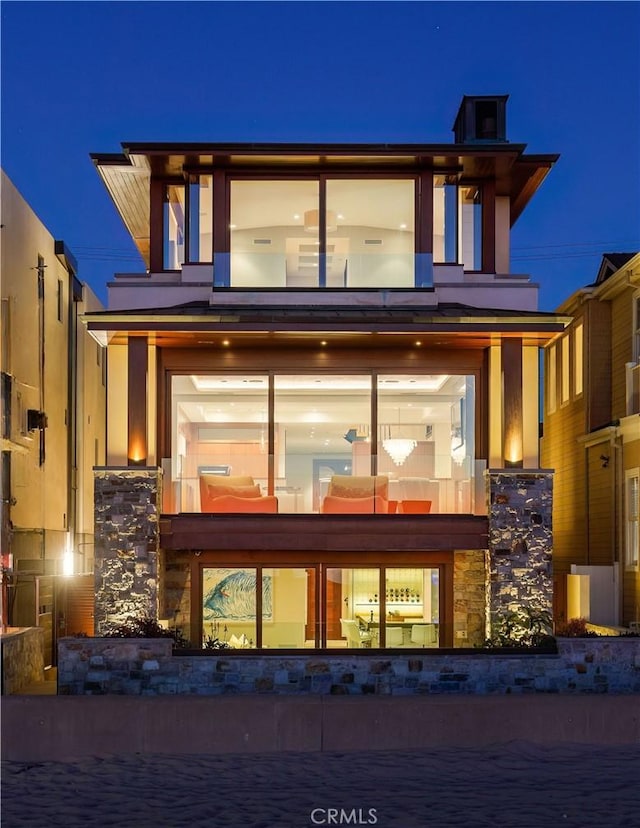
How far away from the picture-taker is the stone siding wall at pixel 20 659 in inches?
527

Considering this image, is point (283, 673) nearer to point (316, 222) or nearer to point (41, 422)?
point (316, 222)

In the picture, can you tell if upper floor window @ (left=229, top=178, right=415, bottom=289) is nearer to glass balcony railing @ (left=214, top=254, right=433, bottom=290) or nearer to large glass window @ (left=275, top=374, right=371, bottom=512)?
glass balcony railing @ (left=214, top=254, right=433, bottom=290)

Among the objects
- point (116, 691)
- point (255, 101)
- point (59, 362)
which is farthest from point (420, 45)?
point (116, 691)

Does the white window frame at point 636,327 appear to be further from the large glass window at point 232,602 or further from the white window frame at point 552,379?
the large glass window at point 232,602

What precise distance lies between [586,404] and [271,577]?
761cm

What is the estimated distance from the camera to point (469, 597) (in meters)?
17.3

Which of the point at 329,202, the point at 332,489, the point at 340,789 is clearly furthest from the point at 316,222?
the point at 340,789

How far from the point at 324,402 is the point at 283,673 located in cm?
568

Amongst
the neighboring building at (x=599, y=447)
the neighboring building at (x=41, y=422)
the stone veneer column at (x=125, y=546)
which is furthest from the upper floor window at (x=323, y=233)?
the neighboring building at (x=599, y=447)

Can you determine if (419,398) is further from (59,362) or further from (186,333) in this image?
(59,362)

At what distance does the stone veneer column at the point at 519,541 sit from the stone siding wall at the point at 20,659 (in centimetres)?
670

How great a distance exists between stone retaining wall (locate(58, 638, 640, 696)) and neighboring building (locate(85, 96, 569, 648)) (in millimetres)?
2993

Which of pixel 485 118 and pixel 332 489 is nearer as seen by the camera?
pixel 332 489

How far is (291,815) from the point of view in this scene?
389 inches
